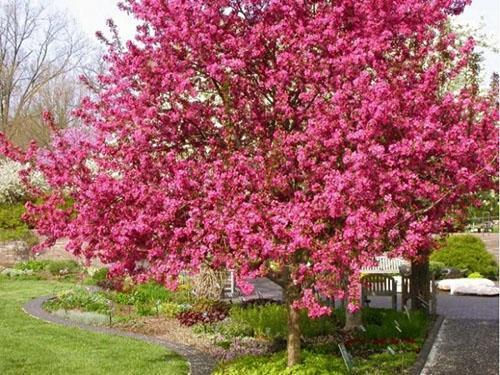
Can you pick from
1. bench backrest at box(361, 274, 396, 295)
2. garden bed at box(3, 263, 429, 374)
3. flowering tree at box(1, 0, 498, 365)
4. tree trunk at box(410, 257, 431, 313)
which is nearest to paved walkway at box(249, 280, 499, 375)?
garden bed at box(3, 263, 429, 374)

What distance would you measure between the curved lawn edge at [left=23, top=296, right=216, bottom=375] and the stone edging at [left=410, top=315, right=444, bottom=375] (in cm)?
314

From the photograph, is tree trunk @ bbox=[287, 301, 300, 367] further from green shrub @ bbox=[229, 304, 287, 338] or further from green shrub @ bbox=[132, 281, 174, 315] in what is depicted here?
green shrub @ bbox=[132, 281, 174, 315]

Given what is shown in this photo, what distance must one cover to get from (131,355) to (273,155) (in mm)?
5269

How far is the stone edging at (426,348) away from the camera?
10216 mm

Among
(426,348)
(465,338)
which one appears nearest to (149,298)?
(426,348)

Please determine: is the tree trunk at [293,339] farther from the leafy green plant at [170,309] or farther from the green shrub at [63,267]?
the green shrub at [63,267]

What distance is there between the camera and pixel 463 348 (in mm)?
12133

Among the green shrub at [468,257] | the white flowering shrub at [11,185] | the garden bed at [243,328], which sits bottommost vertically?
the garden bed at [243,328]

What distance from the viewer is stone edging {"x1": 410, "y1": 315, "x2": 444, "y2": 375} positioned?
10216 millimetres

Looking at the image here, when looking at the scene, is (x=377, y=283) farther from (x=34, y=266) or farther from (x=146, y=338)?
(x=34, y=266)

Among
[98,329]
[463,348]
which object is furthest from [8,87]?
[463,348]

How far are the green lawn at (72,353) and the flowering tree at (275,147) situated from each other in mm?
2654

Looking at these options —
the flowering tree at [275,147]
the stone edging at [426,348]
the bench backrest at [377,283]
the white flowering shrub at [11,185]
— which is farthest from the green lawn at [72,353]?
the white flowering shrub at [11,185]

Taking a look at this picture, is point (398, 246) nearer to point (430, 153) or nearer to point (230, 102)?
point (430, 153)
